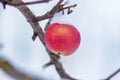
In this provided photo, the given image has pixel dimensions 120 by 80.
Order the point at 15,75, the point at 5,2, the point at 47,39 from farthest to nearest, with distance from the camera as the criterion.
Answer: the point at 47,39 < the point at 5,2 < the point at 15,75

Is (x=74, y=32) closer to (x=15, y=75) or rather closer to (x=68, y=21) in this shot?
(x=68, y=21)

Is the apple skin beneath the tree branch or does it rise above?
beneath

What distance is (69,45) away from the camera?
537 millimetres

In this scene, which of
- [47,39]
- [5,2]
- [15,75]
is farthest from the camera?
[47,39]

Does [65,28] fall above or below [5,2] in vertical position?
below

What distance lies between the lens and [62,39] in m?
0.55

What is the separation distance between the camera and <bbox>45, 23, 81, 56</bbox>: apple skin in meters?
0.52

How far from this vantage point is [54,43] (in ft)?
1.77

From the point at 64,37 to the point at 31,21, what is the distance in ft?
0.39

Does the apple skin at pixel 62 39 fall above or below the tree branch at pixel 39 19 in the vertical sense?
below

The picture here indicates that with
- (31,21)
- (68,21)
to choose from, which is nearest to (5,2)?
(31,21)

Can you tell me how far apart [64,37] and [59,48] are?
38 millimetres

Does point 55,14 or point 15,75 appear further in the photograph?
point 55,14

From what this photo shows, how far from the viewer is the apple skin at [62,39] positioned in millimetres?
519
